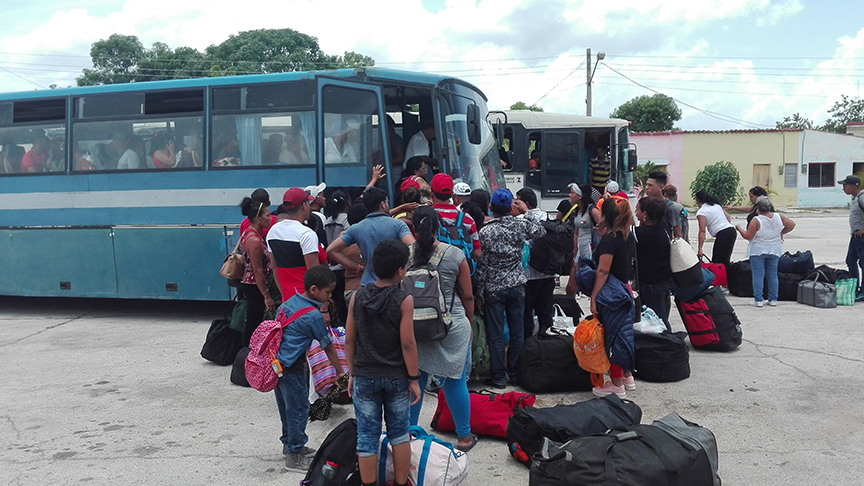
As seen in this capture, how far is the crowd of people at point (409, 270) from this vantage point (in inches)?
161

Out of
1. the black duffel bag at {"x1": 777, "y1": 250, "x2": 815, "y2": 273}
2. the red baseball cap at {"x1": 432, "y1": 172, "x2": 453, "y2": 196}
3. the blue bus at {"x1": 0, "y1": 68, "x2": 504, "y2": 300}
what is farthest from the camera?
the black duffel bag at {"x1": 777, "y1": 250, "x2": 815, "y2": 273}

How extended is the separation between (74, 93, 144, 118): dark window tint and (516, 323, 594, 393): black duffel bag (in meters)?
6.77

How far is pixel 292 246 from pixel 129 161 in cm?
512

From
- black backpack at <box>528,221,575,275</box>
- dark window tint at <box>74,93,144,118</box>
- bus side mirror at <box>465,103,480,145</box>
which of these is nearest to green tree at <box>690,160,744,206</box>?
bus side mirror at <box>465,103,480,145</box>

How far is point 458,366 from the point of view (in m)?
4.76

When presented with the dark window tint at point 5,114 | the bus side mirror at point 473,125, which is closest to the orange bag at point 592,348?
the bus side mirror at point 473,125

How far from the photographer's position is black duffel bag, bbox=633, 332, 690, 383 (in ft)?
21.6

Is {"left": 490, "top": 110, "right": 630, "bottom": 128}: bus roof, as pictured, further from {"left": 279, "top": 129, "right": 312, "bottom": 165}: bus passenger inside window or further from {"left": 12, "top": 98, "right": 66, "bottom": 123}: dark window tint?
{"left": 12, "top": 98, "right": 66, "bottom": 123}: dark window tint

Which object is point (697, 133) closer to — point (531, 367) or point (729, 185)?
point (729, 185)

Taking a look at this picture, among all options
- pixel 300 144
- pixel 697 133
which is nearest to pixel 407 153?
pixel 300 144

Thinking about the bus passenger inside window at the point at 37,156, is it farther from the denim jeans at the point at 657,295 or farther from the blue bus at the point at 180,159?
the denim jeans at the point at 657,295

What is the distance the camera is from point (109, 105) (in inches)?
403

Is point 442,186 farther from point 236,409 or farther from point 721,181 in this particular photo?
point 721,181

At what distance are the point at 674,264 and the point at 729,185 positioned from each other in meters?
27.6
